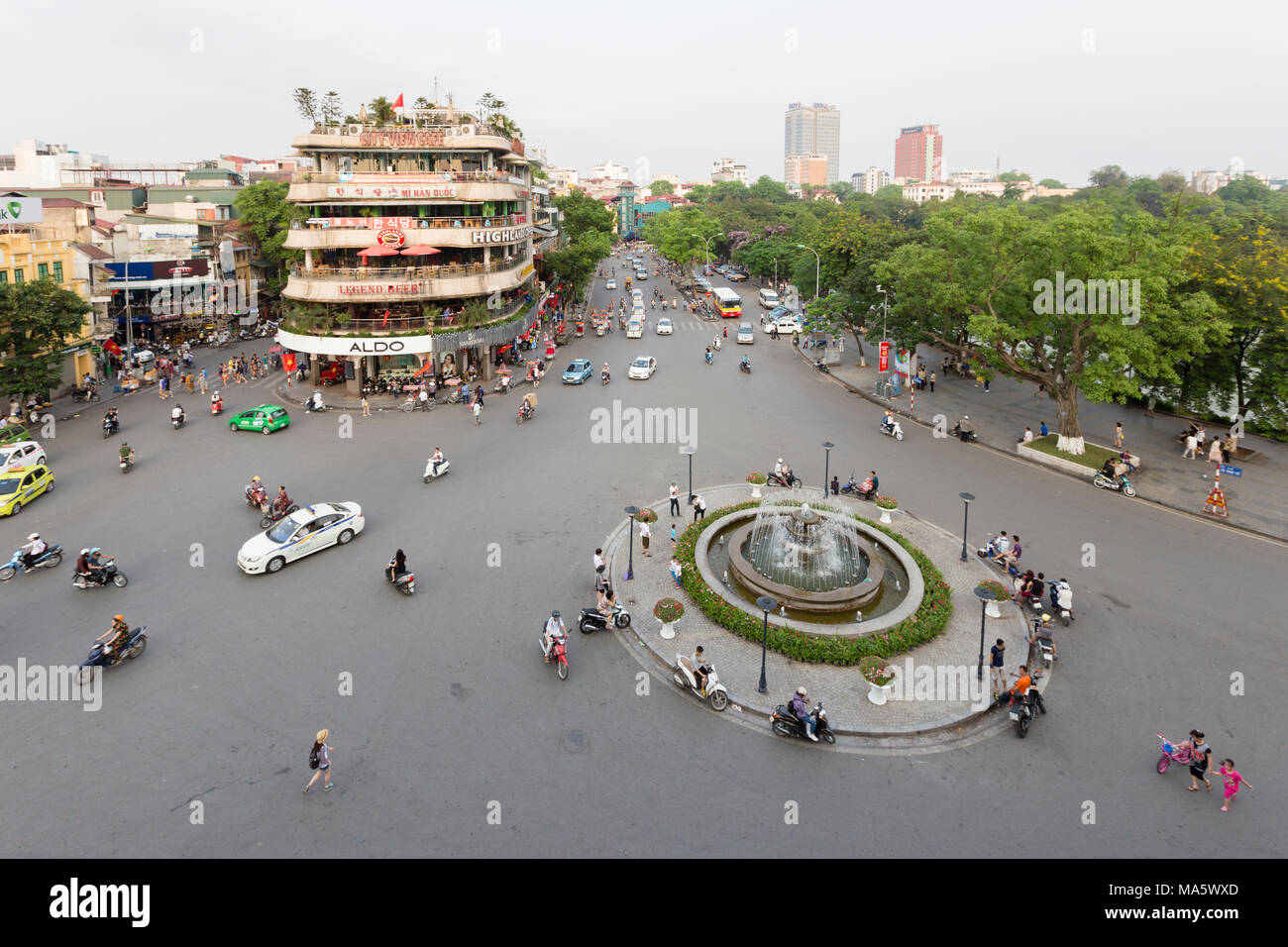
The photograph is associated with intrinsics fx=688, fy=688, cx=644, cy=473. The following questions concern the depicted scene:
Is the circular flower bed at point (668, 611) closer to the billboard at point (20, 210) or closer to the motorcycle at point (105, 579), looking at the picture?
the motorcycle at point (105, 579)

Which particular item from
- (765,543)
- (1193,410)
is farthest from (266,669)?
(1193,410)

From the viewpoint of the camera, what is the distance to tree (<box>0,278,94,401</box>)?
30.9 meters

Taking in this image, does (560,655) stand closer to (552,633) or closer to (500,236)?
(552,633)

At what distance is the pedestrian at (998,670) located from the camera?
50.2ft

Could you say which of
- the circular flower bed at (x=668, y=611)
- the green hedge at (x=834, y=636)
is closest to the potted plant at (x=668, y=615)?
the circular flower bed at (x=668, y=611)

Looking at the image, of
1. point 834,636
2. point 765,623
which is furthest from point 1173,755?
point 765,623

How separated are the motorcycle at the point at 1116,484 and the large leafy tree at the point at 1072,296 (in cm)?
267

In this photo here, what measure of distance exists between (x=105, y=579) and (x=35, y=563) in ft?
9.66

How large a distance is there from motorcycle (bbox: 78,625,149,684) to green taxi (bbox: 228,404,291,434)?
18.4 meters

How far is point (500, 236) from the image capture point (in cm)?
4622

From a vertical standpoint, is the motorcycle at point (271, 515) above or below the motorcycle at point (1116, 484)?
below

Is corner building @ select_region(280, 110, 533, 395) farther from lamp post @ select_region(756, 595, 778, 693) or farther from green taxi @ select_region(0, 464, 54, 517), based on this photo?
lamp post @ select_region(756, 595, 778, 693)

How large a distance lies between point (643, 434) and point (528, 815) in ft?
75.2

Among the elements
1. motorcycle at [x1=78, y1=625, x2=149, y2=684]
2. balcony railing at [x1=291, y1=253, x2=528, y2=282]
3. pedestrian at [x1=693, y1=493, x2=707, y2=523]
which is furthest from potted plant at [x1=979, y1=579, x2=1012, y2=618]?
balcony railing at [x1=291, y1=253, x2=528, y2=282]
